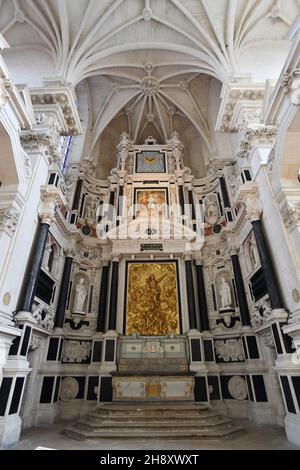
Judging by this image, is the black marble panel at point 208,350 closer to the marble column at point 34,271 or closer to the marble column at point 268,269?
the marble column at point 268,269

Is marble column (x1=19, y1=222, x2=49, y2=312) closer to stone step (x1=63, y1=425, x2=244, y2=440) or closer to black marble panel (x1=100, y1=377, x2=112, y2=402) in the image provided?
stone step (x1=63, y1=425, x2=244, y2=440)

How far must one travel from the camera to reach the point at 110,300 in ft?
37.9

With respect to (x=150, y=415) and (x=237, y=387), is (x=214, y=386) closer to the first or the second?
(x=237, y=387)

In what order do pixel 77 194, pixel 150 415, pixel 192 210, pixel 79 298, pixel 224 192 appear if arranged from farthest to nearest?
pixel 192 210, pixel 77 194, pixel 224 192, pixel 79 298, pixel 150 415

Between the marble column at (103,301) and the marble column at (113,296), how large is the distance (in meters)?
0.37

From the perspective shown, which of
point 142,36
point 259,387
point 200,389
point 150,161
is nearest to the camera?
point 259,387

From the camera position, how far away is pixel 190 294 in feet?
38.3

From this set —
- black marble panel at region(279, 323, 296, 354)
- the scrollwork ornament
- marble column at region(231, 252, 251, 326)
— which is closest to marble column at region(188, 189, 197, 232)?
marble column at region(231, 252, 251, 326)

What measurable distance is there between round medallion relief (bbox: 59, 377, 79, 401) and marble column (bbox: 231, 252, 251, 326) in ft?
22.9

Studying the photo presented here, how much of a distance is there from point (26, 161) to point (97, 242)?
5.55 meters

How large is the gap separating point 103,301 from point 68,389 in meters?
3.56

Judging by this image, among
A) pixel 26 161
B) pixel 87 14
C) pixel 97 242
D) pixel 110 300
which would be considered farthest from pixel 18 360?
pixel 87 14

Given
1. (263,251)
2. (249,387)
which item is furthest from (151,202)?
(249,387)
